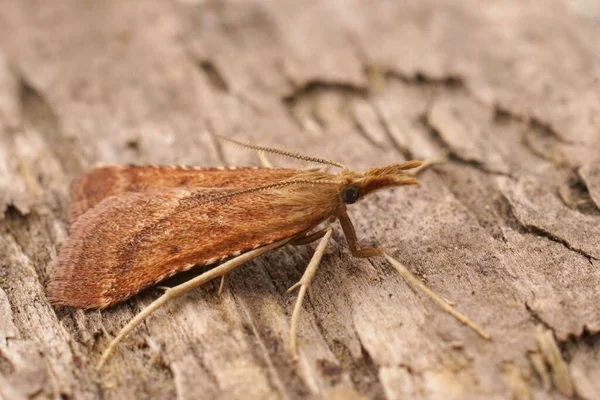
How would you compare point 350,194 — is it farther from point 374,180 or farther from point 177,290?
point 177,290

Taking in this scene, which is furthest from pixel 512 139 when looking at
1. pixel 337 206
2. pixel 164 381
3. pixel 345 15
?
pixel 164 381

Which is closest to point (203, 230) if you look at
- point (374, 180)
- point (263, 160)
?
point (374, 180)

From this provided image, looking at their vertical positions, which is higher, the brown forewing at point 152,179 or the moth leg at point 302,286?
the brown forewing at point 152,179

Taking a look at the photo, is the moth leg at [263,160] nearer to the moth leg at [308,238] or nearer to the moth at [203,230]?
the moth at [203,230]

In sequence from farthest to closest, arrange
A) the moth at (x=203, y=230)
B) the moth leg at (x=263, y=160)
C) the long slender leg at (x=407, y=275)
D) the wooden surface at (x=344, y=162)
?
the moth leg at (x=263, y=160) → the moth at (x=203, y=230) → the long slender leg at (x=407, y=275) → the wooden surface at (x=344, y=162)

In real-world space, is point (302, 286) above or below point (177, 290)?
below

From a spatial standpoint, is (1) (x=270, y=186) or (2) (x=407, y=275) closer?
(2) (x=407, y=275)

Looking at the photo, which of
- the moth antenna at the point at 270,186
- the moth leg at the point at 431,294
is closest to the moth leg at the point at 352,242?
the moth leg at the point at 431,294
